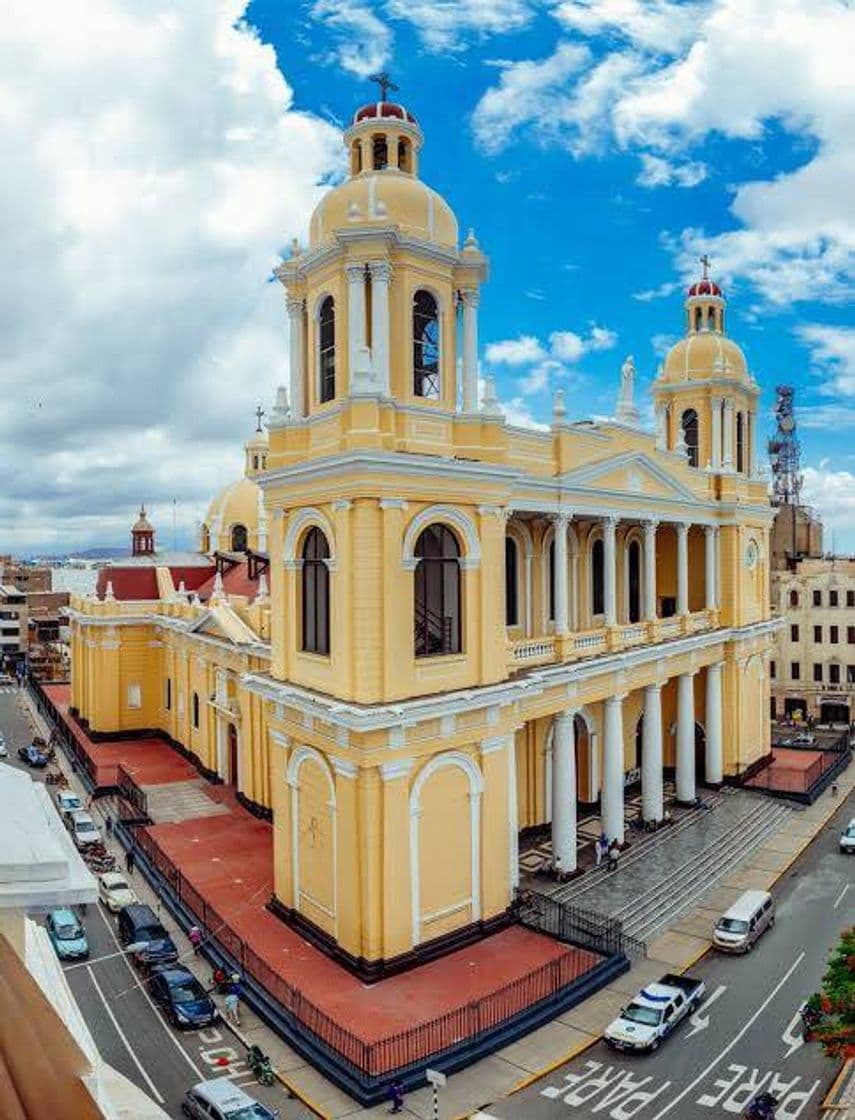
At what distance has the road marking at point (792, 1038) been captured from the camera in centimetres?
1791

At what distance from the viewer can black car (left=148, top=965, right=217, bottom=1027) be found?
1886cm

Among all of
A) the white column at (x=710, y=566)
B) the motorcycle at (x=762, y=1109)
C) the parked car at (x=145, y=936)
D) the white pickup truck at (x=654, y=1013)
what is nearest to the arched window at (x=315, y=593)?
the parked car at (x=145, y=936)

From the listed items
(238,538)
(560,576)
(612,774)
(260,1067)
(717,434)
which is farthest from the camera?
(238,538)

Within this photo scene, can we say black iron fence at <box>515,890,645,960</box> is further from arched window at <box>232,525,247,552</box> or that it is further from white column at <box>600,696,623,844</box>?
arched window at <box>232,525,247,552</box>

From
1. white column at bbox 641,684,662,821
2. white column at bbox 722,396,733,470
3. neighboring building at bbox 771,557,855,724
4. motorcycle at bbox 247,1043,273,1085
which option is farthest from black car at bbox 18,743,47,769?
neighboring building at bbox 771,557,855,724

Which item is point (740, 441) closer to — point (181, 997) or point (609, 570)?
point (609, 570)

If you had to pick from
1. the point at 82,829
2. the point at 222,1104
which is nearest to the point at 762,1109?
the point at 222,1104

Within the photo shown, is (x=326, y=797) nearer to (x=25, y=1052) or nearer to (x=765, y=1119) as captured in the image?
(x=765, y=1119)

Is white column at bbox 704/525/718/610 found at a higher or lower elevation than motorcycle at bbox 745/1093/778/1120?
higher

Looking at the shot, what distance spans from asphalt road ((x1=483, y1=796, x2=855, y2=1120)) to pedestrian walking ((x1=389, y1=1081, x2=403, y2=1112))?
1.66 m

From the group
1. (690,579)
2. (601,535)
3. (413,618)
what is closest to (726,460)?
(690,579)

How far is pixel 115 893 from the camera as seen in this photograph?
25531 millimetres

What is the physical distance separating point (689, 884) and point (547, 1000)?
8.96 metres

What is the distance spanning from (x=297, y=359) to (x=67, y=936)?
17223 millimetres
